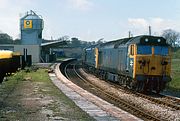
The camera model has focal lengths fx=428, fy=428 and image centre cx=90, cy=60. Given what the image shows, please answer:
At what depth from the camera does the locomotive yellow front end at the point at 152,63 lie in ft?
77.5

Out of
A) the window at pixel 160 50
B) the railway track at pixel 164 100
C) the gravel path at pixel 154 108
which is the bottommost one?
the gravel path at pixel 154 108

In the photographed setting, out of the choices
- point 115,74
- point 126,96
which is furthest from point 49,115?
point 115,74

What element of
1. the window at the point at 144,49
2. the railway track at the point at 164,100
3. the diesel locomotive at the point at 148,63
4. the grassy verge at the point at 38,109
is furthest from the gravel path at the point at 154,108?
the grassy verge at the point at 38,109

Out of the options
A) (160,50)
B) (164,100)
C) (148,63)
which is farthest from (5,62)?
(160,50)

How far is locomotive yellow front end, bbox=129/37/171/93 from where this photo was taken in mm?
23625

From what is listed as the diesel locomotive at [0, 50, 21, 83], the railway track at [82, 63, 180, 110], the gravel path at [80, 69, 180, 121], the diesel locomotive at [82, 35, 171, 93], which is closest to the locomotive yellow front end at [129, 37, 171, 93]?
the diesel locomotive at [82, 35, 171, 93]

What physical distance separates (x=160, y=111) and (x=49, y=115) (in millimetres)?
5887

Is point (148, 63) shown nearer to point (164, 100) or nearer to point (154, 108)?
point (164, 100)

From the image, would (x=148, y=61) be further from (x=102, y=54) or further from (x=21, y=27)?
(x=21, y=27)

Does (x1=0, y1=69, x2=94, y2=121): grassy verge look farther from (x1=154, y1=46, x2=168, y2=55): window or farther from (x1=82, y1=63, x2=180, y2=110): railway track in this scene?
(x1=154, y1=46, x2=168, y2=55): window

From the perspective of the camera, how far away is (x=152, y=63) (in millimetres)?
23797

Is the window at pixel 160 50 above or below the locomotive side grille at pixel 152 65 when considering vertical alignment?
above

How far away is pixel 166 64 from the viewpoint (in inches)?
948

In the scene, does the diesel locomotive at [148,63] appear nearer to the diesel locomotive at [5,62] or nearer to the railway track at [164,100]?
the railway track at [164,100]
